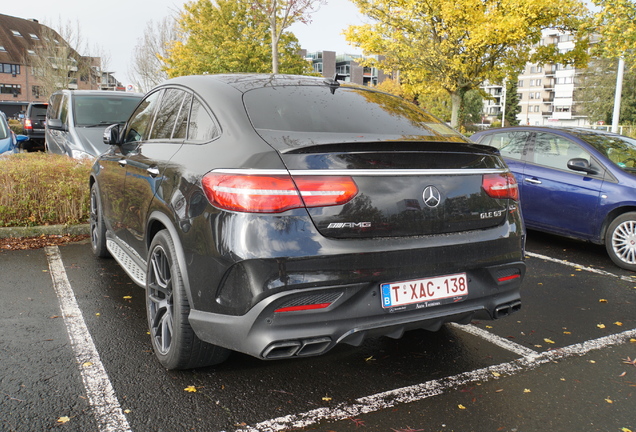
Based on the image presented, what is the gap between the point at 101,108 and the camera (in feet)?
34.3

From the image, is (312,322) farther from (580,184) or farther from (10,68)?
(10,68)

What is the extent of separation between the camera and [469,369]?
136 inches

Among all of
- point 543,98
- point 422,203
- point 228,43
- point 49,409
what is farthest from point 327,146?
point 543,98

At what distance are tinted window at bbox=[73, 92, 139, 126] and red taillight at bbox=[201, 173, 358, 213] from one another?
8.29 m

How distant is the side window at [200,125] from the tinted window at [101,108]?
23.9 ft

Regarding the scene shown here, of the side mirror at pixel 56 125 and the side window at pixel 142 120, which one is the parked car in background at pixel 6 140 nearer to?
the side mirror at pixel 56 125

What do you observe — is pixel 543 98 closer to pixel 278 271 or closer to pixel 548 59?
pixel 548 59

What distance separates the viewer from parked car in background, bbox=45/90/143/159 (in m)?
9.53

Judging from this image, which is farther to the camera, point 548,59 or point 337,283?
point 548,59

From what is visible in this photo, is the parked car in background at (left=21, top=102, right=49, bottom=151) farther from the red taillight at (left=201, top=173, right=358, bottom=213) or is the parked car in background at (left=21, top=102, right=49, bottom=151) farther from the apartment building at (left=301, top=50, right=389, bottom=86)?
the apartment building at (left=301, top=50, right=389, bottom=86)

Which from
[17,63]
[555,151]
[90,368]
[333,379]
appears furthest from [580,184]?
[17,63]

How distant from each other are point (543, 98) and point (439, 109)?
7201 centimetres

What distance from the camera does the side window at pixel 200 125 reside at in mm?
3209

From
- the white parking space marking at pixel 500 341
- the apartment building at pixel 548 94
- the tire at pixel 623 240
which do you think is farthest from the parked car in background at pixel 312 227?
the apartment building at pixel 548 94
